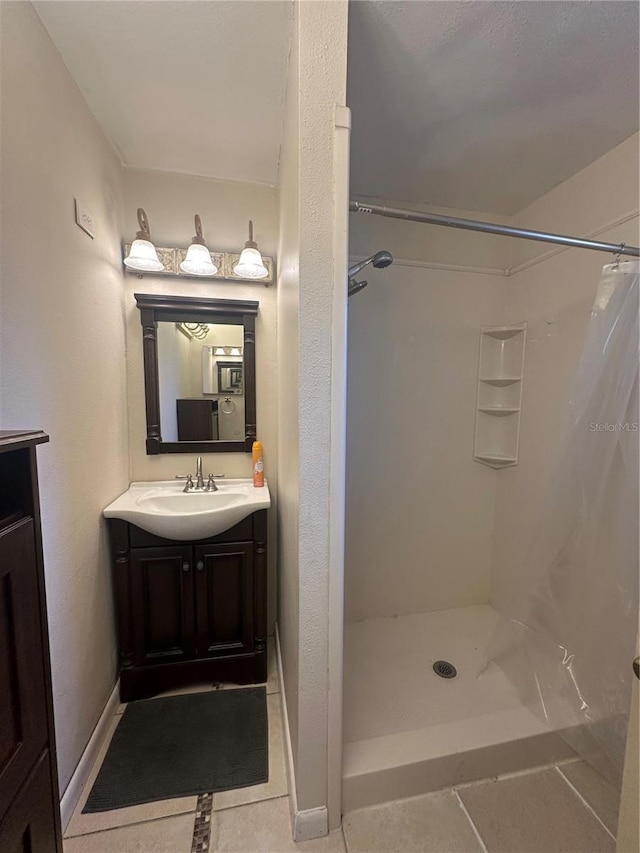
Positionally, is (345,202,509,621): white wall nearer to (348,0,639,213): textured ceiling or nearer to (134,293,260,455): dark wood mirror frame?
(348,0,639,213): textured ceiling

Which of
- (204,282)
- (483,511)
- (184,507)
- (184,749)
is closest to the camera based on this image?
(184,749)

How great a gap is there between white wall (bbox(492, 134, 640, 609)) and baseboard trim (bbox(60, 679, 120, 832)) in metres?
1.80

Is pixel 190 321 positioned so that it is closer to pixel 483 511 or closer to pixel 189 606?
pixel 189 606

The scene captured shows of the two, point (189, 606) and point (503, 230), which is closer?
point (503, 230)

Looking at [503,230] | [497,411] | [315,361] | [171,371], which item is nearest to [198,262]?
[171,371]

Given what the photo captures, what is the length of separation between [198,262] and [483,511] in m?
2.07

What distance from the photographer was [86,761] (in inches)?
45.3

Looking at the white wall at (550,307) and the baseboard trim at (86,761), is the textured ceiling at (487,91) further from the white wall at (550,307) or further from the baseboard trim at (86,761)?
the baseboard trim at (86,761)

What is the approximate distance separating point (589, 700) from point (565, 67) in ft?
7.22

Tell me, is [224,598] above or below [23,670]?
below

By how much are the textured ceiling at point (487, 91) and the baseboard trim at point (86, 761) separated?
8.21ft

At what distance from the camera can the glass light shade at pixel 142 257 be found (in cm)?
143

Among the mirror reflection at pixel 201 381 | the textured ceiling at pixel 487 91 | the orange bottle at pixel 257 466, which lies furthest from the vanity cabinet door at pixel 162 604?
the textured ceiling at pixel 487 91

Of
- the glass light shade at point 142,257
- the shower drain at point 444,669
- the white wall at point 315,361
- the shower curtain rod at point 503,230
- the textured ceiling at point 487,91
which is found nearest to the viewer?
the white wall at point 315,361
